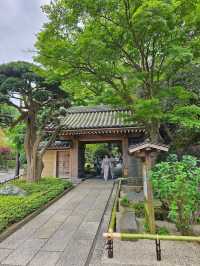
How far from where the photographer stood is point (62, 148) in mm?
13750

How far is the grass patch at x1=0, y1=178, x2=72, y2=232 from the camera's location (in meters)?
5.65

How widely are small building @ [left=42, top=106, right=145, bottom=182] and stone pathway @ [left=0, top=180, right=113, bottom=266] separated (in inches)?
204

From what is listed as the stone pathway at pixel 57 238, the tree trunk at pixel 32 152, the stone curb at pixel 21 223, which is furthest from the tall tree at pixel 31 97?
the stone pathway at pixel 57 238

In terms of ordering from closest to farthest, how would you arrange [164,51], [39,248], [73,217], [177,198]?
[39,248]
[177,198]
[73,217]
[164,51]

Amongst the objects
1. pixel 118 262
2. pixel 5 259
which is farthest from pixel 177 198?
pixel 5 259

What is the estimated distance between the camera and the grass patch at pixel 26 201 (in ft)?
18.6

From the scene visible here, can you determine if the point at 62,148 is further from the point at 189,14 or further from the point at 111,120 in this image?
the point at 189,14

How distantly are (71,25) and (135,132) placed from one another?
7192 millimetres

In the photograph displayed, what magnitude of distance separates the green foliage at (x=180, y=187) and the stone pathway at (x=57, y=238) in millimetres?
2044

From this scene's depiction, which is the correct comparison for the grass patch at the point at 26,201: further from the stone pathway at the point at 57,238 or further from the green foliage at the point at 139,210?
the green foliage at the point at 139,210

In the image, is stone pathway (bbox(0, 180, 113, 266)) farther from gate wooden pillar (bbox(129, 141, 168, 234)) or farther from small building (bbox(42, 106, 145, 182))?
small building (bbox(42, 106, 145, 182))

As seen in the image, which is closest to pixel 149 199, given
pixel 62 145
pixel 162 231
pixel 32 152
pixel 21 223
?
pixel 162 231

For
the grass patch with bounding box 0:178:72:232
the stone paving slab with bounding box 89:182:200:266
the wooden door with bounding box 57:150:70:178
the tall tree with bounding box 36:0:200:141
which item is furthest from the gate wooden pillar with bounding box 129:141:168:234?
the wooden door with bounding box 57:150:70:178

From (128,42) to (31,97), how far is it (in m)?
5.53
